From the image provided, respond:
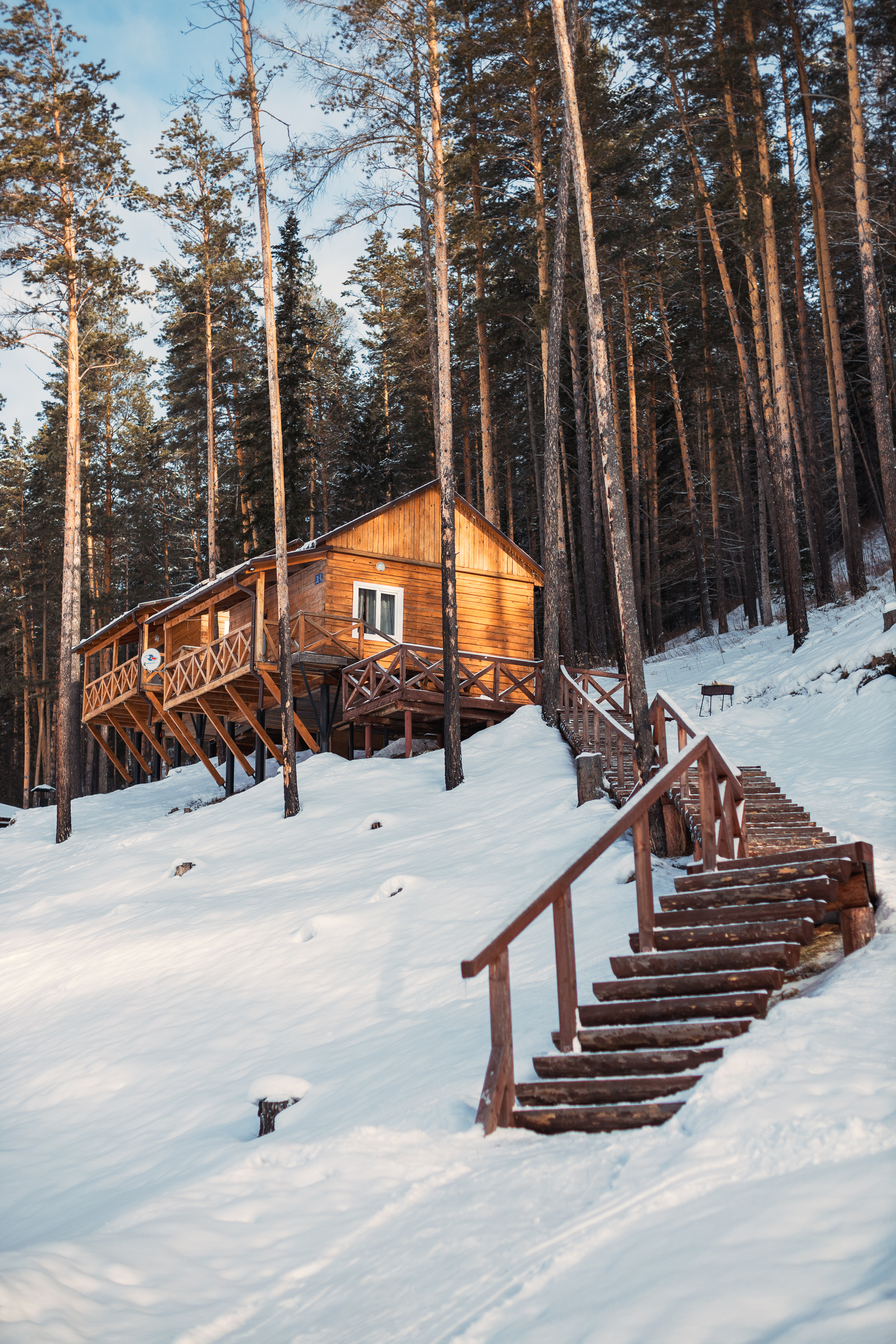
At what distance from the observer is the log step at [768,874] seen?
19.5 feet

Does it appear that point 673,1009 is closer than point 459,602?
Yes

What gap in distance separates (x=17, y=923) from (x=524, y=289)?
60.7 ft

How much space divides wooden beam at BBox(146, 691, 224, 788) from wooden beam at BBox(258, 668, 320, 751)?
3.98m

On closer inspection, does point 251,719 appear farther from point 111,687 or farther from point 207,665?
point 111,687

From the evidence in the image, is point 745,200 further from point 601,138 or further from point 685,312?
point 685,312

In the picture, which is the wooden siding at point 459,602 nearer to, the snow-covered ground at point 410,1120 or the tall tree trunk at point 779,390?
the tall tree trunk at point 779,390

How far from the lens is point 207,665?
2183 cm

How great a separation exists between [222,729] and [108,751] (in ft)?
28.0

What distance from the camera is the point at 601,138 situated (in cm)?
1773

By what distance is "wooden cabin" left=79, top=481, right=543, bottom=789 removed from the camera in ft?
65.2

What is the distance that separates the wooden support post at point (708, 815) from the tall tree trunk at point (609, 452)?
4.25m

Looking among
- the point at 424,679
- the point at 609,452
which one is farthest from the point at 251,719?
the point at 609,452

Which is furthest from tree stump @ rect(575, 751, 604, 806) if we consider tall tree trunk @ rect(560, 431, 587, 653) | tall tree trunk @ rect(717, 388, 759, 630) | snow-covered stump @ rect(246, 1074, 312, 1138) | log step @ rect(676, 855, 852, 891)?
tall tree trunk @ rect(560, 431, 587, 653)

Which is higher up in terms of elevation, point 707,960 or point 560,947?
point 560,947
